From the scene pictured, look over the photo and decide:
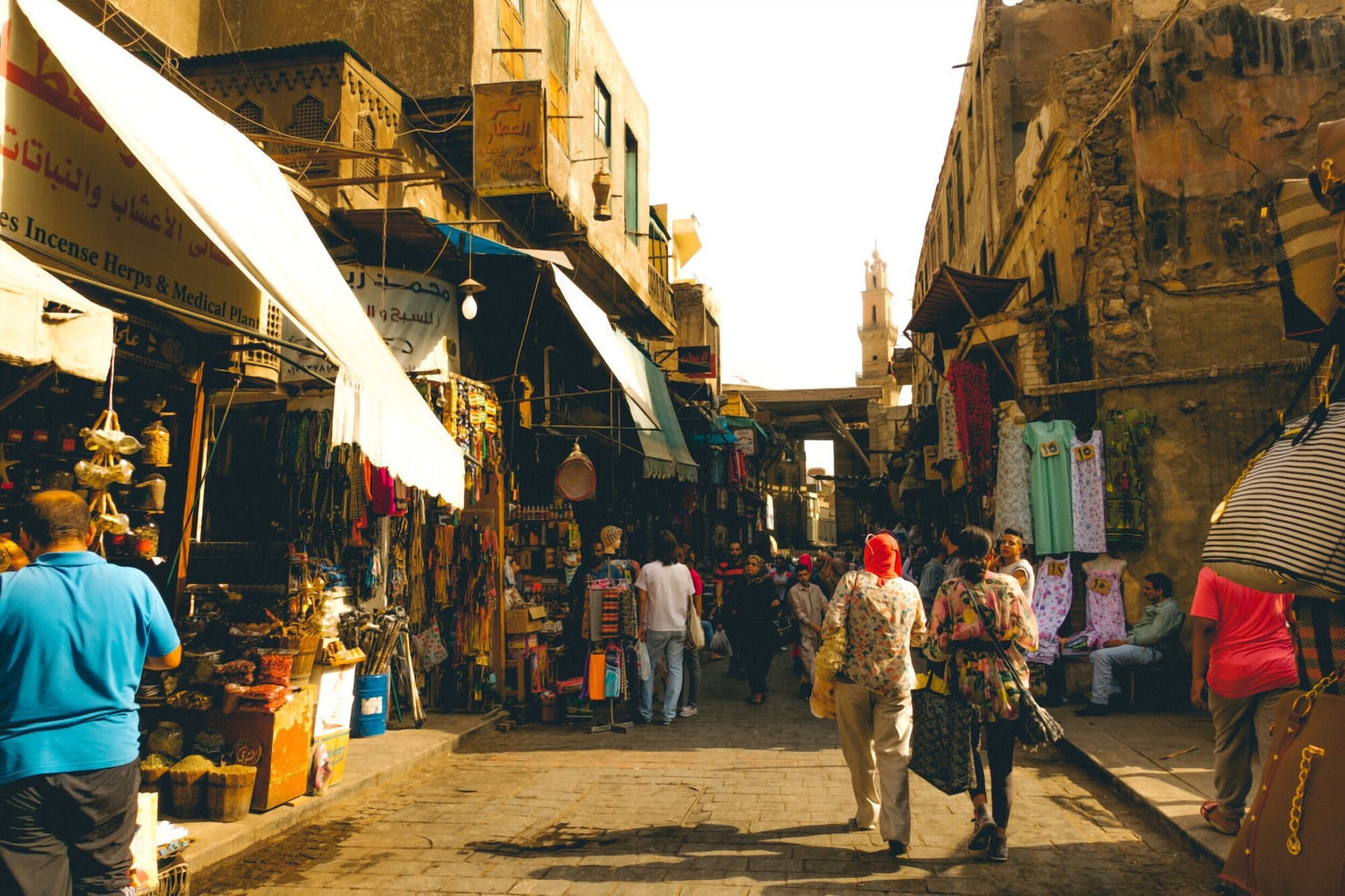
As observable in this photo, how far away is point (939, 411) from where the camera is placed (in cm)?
1716

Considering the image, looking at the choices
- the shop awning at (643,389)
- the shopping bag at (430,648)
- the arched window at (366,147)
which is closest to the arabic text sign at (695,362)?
the shop awning at (643,389)

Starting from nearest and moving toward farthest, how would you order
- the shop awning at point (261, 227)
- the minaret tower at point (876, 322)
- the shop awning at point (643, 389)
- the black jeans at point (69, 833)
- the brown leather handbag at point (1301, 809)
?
the brown leather handbag at point (1301, 809) < the black jeans at point (69, 833) < the shop awning at point (261, 227) < the shop awning at point (643, 389) < the minaret tower at point (876, 322)

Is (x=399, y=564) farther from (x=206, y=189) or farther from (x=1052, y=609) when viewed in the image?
(x=1052, y=609)

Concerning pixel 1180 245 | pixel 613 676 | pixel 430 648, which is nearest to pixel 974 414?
pixel 1180 245

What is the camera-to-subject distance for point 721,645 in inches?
579

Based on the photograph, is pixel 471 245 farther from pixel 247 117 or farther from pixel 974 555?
pixel 974 555

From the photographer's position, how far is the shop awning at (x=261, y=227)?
4887mm

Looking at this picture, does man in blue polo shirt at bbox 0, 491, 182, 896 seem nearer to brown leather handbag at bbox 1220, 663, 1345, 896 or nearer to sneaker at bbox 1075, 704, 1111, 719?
brown leather handbag at bbox 1220, 663, 1345, 896

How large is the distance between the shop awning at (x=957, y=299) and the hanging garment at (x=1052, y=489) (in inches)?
85.8

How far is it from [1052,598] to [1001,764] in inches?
251

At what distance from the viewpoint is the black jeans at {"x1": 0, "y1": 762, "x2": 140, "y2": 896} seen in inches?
123

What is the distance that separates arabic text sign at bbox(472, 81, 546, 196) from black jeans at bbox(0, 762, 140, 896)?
8.67 metres

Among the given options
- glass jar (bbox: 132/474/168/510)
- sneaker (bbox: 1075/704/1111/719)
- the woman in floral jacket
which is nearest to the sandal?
the woman in floral jacket

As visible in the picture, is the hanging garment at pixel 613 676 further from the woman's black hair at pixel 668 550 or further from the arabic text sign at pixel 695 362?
the arabic text sign at pixel 695 362
